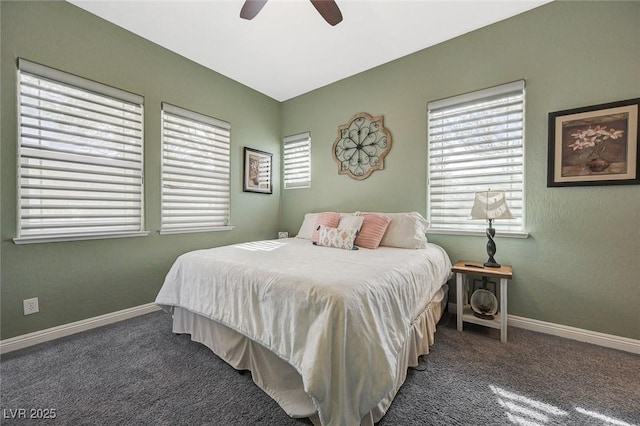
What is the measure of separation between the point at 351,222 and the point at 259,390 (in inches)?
68.4

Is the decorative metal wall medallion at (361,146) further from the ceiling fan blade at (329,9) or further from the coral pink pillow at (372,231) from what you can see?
the ceiling fan blade at (329,9)

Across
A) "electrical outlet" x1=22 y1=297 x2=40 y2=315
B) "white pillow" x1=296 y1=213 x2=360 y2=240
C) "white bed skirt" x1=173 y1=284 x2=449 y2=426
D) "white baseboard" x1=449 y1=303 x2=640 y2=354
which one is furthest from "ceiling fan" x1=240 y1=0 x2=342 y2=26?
"white baseboard" x1=449 y1=303 x2=640 y2=354

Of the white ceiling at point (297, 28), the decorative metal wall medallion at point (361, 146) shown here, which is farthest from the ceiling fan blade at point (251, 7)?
the decorative metal wall medallion at point (361, 146)

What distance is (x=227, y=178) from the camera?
134 inches

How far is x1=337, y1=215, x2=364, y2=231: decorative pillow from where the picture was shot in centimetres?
271

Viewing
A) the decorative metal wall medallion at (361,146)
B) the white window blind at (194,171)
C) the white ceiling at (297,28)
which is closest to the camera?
the white ceiling at (297,28)

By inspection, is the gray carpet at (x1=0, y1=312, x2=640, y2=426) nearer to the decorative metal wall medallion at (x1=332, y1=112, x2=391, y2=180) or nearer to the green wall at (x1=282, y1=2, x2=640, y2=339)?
the green wall at (x1=282, y1=2, x2=640, y2=339)

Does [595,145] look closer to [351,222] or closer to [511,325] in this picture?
[511,325]

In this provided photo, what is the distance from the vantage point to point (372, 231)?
2.60 metres

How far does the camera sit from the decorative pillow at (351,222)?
2.71 m

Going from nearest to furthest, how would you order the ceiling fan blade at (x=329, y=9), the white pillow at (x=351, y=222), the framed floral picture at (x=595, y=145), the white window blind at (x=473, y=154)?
the ceiling fan blade at (x=329, y=9) < the framed floral picture at (x=595, y=145) < the white window blind at (x=473, y=154) < the white pillow at (x=351, y=222)

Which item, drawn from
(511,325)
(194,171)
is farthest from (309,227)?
(511,325)

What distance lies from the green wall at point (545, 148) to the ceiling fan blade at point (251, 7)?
5.82ft

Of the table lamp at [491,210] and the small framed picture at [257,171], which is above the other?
the small framed picture at [257,171]
